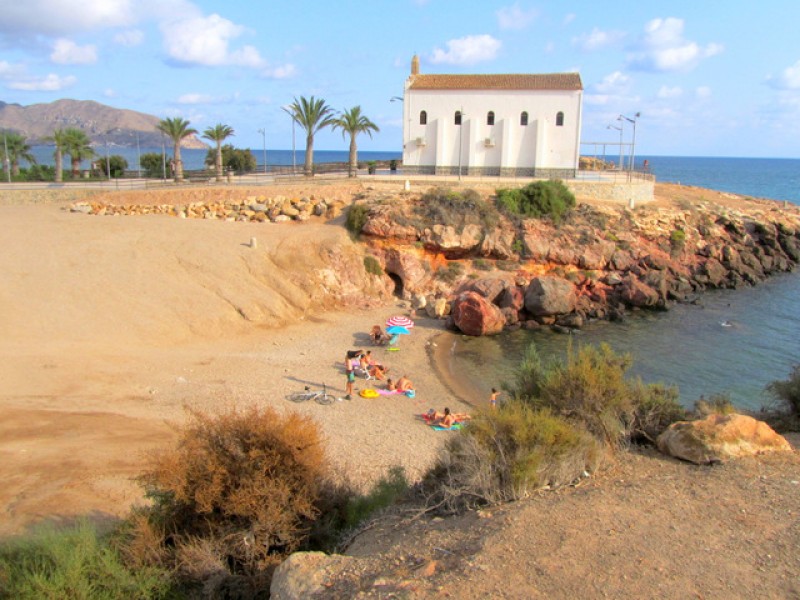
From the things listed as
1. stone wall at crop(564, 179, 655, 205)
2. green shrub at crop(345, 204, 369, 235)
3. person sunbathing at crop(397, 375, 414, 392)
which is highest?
stone wall at crop(564, 179, 655, 205)

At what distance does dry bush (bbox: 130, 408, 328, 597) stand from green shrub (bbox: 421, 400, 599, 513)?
1874 mm

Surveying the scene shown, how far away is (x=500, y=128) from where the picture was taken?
41.4m

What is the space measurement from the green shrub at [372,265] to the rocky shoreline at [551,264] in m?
0.34

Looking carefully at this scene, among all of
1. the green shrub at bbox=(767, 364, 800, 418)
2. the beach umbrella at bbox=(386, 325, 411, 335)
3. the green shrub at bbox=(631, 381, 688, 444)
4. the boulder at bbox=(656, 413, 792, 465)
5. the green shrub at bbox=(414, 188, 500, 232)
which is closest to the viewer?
the boulder at bbox=(656, 413, 792, 465)

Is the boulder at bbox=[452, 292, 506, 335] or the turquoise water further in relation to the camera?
the boulder at bbox=[452, 292, 506, 335]

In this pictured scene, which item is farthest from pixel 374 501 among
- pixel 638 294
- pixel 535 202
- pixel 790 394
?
pixel 535 202

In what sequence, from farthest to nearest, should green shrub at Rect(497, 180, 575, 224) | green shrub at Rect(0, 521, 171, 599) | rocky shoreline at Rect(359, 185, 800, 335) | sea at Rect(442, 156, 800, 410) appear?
green shrub at Rect(497, 180, 575, 224) < rocky shoreline at Rect(359, 185, 800, 335) < sea at Rect(442, 156, 800, 410) < green shrub at Rect(0, 521, 171, 599)

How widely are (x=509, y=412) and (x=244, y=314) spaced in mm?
17207

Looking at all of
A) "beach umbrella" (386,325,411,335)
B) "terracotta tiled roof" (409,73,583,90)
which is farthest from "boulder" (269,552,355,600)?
"terracotta tiled roof" (409,73,583,90)

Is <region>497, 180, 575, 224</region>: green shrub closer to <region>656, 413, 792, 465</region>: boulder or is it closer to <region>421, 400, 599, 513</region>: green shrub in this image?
<region>656, 413, 792, 465</region>: boulder

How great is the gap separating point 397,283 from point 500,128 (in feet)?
55.2

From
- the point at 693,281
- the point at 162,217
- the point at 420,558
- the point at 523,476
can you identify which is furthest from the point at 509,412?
the point at 693,281

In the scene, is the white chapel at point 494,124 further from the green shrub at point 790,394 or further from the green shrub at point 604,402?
the green shrub at point 604,402

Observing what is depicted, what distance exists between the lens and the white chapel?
40.6 metres
